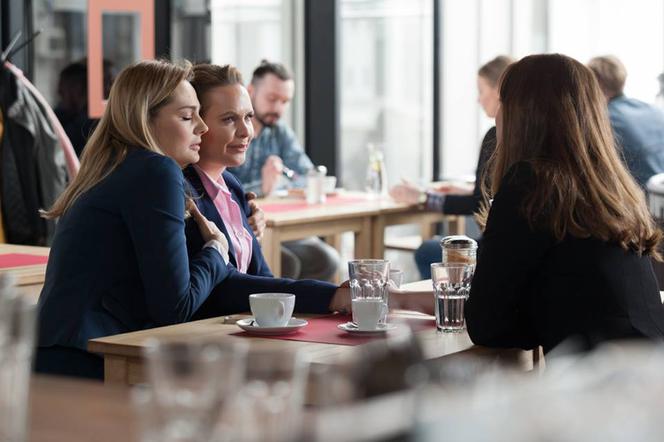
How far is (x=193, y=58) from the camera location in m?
6.91

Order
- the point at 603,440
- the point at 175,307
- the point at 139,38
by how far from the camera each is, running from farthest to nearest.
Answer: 1. the point at 139,38
2. the point at 175,307
3. the point at 603,440

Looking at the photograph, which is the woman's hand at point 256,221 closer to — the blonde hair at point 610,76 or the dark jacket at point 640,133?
the dark jacket at point 640,133

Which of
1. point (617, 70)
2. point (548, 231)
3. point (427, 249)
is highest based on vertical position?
point (617, 70)

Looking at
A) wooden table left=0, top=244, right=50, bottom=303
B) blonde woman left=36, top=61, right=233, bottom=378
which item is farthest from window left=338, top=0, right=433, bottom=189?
blonde woman left=36, top=61, right=233, bottom=378

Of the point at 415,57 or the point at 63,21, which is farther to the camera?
the point at 415,57

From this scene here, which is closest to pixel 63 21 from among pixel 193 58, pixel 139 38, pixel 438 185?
pixel 139 38

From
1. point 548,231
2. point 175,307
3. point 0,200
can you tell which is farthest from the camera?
point 0,200

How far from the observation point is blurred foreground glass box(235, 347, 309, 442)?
85 centimetres

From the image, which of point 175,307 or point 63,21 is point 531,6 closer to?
point 63,21

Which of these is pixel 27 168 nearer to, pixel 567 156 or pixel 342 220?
pixel 342 220

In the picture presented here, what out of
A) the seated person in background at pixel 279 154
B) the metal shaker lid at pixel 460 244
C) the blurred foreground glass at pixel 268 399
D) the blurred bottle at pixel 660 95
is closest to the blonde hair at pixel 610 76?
the seated person in background at pixel 279 154

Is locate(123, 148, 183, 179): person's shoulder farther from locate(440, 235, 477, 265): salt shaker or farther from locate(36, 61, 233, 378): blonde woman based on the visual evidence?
locate(440, 235, 477, 265): salt shaker

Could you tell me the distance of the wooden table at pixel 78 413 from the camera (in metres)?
1.18

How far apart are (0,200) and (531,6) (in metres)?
3.84
